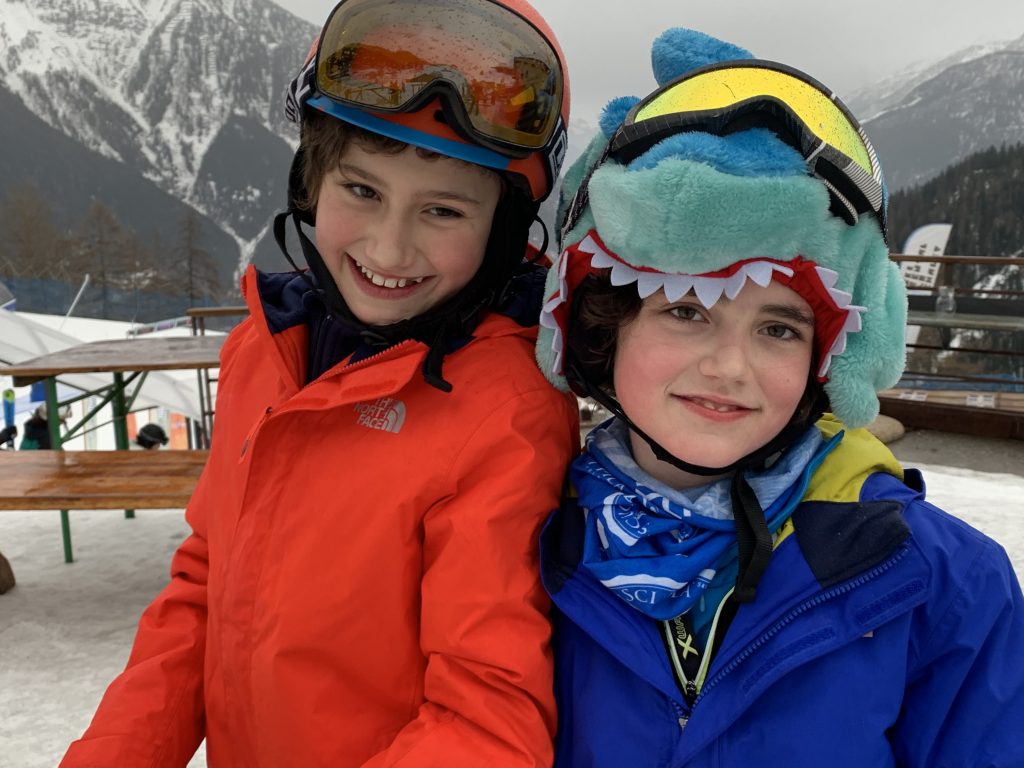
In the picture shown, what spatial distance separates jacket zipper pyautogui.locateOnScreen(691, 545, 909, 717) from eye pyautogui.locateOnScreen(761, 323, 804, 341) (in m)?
0.32

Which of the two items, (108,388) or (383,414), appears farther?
(108,388)

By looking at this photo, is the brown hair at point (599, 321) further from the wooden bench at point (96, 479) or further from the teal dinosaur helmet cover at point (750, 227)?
the wooden bench at point (96, 479)

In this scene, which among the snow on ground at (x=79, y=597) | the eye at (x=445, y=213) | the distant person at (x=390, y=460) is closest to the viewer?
the distant person at (x=390, y=460)

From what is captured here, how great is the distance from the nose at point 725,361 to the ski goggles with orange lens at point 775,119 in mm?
230

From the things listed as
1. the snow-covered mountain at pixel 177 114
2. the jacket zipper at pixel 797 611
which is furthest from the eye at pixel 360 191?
the snow-covered mountain at pixel 177 114

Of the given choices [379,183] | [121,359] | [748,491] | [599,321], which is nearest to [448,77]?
[379,183]

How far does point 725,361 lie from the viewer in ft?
3.40

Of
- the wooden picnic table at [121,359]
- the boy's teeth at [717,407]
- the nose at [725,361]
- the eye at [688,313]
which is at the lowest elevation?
the wooden picnic table at [121,359]

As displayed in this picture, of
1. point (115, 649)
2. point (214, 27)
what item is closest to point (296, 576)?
point (115, 649)

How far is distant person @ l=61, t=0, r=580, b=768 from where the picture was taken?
1.08 m

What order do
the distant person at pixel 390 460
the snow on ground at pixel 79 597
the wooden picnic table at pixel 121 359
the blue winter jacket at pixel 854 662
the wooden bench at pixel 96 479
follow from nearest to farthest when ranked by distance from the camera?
the blue winter jacket at pixel 854 662 < the distant person at pixel 390 460 < the snow on ground at pixel 79 597 < the wooden bench at pixel 96 479 < the wooden picnic table at pixel 121 359

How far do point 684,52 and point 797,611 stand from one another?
33.1 inches

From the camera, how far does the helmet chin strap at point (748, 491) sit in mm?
1011

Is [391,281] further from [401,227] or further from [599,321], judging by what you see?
Answer: [599,321]
